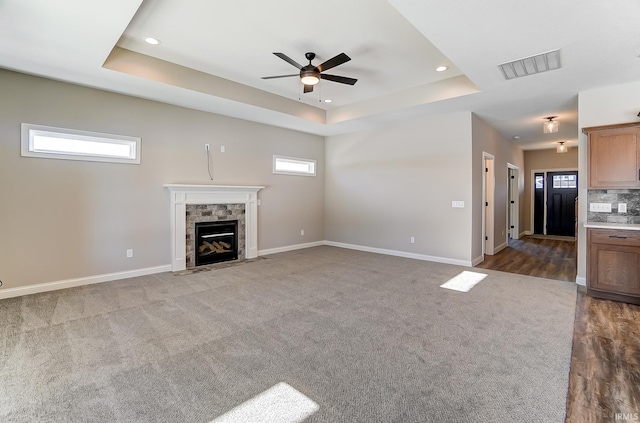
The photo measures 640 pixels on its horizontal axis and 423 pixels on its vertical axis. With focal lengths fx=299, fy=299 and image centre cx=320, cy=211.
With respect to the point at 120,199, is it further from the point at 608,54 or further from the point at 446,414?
the point at 608,54

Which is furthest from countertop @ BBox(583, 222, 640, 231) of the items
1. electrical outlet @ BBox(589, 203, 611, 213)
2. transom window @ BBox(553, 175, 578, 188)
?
transom window @ BBox(553, 175, 578, 188)

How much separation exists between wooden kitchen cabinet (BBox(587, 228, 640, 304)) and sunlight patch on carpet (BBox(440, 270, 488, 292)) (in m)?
1.31

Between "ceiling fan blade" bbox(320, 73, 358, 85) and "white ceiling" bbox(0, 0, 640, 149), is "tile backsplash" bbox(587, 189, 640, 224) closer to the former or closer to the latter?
"white ceiling" bbox(0, 0, 640, 149)

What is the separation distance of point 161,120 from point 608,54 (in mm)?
5998

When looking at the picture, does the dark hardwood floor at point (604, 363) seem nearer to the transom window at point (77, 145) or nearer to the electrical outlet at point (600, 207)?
the electrical outlet at point (600, 207)

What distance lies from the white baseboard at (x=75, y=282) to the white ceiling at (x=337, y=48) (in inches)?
109

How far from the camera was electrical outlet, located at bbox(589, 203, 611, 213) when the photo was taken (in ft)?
13.6

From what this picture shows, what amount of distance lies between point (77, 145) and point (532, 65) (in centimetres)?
603

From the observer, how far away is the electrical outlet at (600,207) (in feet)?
13.6

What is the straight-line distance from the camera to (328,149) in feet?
25.5

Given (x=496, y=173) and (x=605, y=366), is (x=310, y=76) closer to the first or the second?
(x=605, y=366)

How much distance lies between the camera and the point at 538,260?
19.4ft

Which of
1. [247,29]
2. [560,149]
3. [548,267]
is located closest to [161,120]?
[247,29]

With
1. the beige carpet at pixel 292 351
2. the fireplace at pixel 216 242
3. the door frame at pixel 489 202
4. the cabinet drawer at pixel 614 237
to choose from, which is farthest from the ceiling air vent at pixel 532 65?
the fireplace at pixel 216 242
